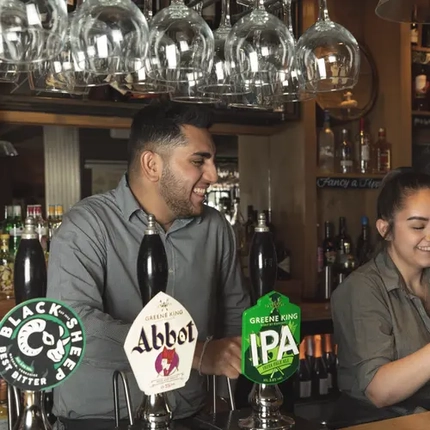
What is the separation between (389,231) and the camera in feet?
5.61

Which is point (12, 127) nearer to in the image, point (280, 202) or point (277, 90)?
point (280, 202)

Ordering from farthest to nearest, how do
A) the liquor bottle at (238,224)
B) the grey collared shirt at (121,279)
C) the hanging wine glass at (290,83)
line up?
the liquor bottle at (238,224), the grey collared shirt at (121,279), the hanging wine glass at (290,83)

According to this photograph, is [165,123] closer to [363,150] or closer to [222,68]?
[222,68]

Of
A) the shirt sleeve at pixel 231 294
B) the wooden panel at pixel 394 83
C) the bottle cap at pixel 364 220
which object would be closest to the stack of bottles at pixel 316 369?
the bottle cap at pixel 364 220

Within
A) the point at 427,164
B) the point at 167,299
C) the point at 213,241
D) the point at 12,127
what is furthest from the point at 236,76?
the point at 427,164

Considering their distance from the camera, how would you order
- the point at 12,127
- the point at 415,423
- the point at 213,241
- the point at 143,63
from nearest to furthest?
the point at 143,63 → the point at 415,423 → the point at 213,241 → the point at 12,127

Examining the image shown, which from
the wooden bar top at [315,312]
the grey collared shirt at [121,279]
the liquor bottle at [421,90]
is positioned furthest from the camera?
the liquor bottle at [421,90]

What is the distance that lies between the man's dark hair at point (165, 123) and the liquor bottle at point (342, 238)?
159 cm

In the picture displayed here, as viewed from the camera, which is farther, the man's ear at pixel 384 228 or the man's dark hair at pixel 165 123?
the man's ear at pixel 384 228

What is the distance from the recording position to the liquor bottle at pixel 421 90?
3.23 metres

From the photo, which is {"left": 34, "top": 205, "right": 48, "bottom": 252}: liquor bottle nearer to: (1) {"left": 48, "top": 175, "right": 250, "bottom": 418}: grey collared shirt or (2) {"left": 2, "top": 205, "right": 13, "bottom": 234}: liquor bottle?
(2) {"left": 2, "top": 205, "right": 13, "bottom": 234}: liquor bottle

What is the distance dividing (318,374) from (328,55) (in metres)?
1.89

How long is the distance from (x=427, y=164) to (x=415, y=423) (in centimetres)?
240

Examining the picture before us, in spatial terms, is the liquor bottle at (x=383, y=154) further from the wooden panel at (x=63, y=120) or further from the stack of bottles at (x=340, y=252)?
the wooden panel at (x=63, y=120)
